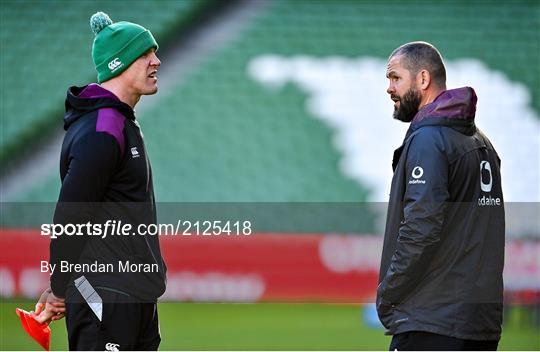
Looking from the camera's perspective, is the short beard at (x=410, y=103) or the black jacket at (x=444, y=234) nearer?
the black jacket at (x=444, y=234)

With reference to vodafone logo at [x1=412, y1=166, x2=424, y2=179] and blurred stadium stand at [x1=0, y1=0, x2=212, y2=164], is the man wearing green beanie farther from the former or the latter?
blurred stadium stand at [x1=0, y1=0, x2=212, y2=164]

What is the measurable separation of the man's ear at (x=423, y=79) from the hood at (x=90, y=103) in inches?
33.6

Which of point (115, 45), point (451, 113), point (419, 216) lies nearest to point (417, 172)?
point (419, 216)

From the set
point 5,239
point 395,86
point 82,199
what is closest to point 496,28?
point 5,239

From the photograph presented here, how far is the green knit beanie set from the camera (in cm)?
271

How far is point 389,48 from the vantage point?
23.2 ft

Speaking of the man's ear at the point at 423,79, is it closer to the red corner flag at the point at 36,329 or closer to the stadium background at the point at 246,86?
the red corner flag at the point at 36,329

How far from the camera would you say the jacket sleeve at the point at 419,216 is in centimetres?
249

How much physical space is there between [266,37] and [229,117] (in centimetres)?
70

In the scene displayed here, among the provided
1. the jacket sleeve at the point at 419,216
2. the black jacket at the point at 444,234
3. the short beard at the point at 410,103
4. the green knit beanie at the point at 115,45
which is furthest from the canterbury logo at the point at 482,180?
the green knit beanie at the point at 115,45

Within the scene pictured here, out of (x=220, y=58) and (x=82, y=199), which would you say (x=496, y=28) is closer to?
(x=220, y=58)

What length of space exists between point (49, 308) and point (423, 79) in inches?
50.1

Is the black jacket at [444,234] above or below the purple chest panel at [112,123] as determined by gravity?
below

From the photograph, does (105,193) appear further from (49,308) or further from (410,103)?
(410,103)
